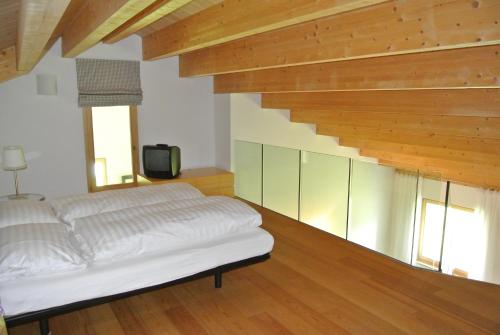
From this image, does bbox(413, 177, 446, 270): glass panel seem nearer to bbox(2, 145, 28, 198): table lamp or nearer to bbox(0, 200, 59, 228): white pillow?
bbox(0, 200, 59, 228): white pillow

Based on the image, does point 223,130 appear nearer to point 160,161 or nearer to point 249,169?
point 249,169

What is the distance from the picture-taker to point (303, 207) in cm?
563

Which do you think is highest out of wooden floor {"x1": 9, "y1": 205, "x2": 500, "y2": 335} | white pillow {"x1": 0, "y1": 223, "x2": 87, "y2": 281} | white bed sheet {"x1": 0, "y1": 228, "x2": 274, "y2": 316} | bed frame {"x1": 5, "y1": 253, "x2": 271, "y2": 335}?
white pillow {"x1": 0, "y1": 223, "x2": 87, "y2": 281}

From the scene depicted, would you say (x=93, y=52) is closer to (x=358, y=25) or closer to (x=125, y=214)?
(x=125, y=214)

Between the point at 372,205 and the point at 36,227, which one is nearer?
the point at 36,227

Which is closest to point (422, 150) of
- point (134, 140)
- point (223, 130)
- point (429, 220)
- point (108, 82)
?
point (429, 220)

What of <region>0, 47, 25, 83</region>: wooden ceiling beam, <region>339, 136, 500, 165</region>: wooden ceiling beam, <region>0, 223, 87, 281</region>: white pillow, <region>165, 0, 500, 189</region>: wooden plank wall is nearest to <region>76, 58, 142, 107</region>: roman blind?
<region>165, 0, 500, 189</region>: wooden plank wall

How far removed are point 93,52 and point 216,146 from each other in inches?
85.3

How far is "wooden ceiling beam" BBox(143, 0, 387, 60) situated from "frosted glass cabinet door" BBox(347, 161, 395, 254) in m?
2.42

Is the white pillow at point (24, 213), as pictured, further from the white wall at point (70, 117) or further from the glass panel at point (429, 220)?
the glass panel at point (429, 220)

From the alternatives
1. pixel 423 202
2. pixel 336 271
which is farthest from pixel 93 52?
pixel 423 202

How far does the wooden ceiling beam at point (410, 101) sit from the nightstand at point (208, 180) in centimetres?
142

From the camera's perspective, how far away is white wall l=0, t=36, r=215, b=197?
4512mm

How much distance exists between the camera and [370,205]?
559cm
